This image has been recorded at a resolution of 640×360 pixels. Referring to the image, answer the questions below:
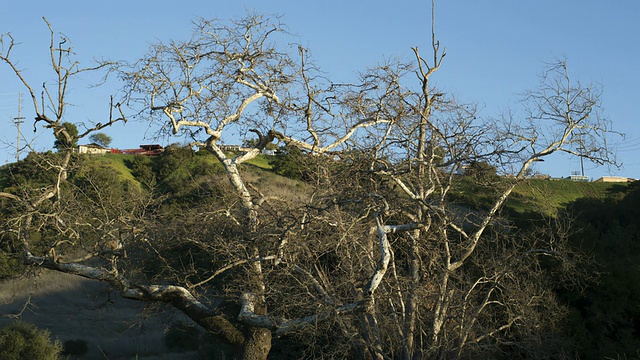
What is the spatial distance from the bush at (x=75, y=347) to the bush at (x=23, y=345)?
4.22 meters

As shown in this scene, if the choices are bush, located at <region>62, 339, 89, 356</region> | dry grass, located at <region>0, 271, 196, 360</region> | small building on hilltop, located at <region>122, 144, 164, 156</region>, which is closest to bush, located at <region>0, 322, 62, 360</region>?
dry grass, located at <region>0, 271, 196, 360</region>

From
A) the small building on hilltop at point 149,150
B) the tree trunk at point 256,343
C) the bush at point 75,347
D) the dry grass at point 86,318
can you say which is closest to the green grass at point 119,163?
the small building on hilltop at point 149,150

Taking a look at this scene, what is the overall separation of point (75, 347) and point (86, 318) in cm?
493

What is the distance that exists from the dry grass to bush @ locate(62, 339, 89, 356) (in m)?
0.22

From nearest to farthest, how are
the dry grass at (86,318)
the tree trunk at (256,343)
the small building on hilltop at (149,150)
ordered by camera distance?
the tree trunk at (256,343) < the dry grass at (86,318) < the small building on hilltop at (149,150)

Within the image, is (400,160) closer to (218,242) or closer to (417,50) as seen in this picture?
(417,50)

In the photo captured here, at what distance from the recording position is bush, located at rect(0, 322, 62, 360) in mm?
17844

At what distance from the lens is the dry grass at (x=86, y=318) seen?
76.0 ft

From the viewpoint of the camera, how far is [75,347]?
22.8m

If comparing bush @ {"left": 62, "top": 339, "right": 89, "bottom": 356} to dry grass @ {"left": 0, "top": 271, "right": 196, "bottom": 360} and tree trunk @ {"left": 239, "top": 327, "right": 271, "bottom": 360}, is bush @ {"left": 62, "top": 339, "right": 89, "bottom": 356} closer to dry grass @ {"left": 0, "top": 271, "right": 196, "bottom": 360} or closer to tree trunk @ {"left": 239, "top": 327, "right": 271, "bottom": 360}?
dry grass @ {"left": 0, "top": 271, "right": 196, "bottom": 360}

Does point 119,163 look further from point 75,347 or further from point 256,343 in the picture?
point 256,343

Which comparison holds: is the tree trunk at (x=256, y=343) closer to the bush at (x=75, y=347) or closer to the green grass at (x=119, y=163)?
the bush at (x=75, y=347)

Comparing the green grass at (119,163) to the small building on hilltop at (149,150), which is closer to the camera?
the green grass at (119,163)

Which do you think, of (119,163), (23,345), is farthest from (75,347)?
(119,163)
